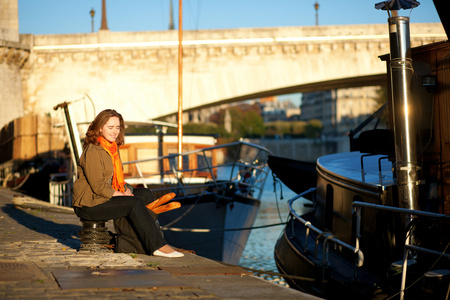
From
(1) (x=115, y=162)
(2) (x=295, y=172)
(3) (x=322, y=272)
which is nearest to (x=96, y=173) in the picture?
(1) (x=115, y=162)

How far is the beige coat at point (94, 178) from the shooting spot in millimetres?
6309

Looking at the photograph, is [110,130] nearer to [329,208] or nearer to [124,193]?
[124,193]

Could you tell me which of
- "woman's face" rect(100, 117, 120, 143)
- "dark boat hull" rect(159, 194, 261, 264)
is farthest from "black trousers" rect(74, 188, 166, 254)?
"dark boat hull" rect(159, 194, 261, 264)

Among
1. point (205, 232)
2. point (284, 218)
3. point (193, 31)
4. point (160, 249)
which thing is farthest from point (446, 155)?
point (193, 31)

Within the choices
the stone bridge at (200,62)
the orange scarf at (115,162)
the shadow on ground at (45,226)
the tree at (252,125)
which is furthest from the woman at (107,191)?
the tree at (252,125)

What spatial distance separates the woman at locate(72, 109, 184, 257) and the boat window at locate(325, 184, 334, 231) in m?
4.04

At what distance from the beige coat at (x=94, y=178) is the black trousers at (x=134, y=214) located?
74mm

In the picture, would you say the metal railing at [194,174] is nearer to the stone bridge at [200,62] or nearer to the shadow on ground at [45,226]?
the shadow on ground at [45,226]

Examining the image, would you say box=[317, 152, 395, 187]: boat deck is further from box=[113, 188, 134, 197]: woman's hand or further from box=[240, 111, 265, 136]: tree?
box=[240, 111, 265, 136]: tree

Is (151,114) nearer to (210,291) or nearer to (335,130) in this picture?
(210,291)

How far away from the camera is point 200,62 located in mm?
29297

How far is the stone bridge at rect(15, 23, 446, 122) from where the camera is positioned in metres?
29.0

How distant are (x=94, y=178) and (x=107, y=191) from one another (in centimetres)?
17

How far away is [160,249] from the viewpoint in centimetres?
651
